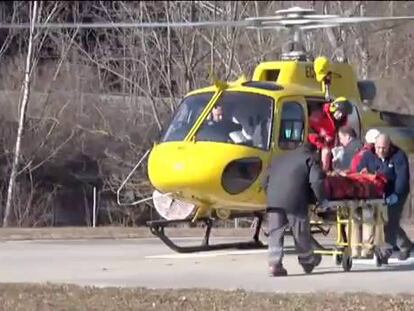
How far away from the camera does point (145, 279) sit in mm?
14852

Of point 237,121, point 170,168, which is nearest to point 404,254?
point 237,121

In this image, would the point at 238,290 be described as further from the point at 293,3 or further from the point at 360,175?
the point at 293,3

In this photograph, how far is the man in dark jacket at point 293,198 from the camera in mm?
14891

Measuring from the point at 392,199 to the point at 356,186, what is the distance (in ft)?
2.60

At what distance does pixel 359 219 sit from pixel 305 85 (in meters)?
3.11

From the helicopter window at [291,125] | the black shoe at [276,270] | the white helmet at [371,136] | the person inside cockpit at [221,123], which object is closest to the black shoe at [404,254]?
the white helmet at [371,136]

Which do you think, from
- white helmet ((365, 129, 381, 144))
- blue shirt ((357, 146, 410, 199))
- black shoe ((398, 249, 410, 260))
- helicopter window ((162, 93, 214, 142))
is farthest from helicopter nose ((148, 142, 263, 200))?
black shoe ((398, 249, 410, 260))

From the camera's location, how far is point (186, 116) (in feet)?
57.3

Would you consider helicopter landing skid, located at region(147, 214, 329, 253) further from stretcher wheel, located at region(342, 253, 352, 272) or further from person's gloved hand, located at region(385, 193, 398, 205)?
stretcher wheel, located at region(342, 253, 352, 272)

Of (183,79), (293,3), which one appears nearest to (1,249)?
(183,79)

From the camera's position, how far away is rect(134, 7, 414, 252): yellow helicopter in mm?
16703

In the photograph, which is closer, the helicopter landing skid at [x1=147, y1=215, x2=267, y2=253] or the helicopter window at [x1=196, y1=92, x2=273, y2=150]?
the helicopter window at [x1=196, y1=92, x2=273, y2=150]

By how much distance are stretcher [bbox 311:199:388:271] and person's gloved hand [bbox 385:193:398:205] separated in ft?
0.23

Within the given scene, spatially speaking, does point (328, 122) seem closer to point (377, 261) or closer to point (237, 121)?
point (237, 121)
